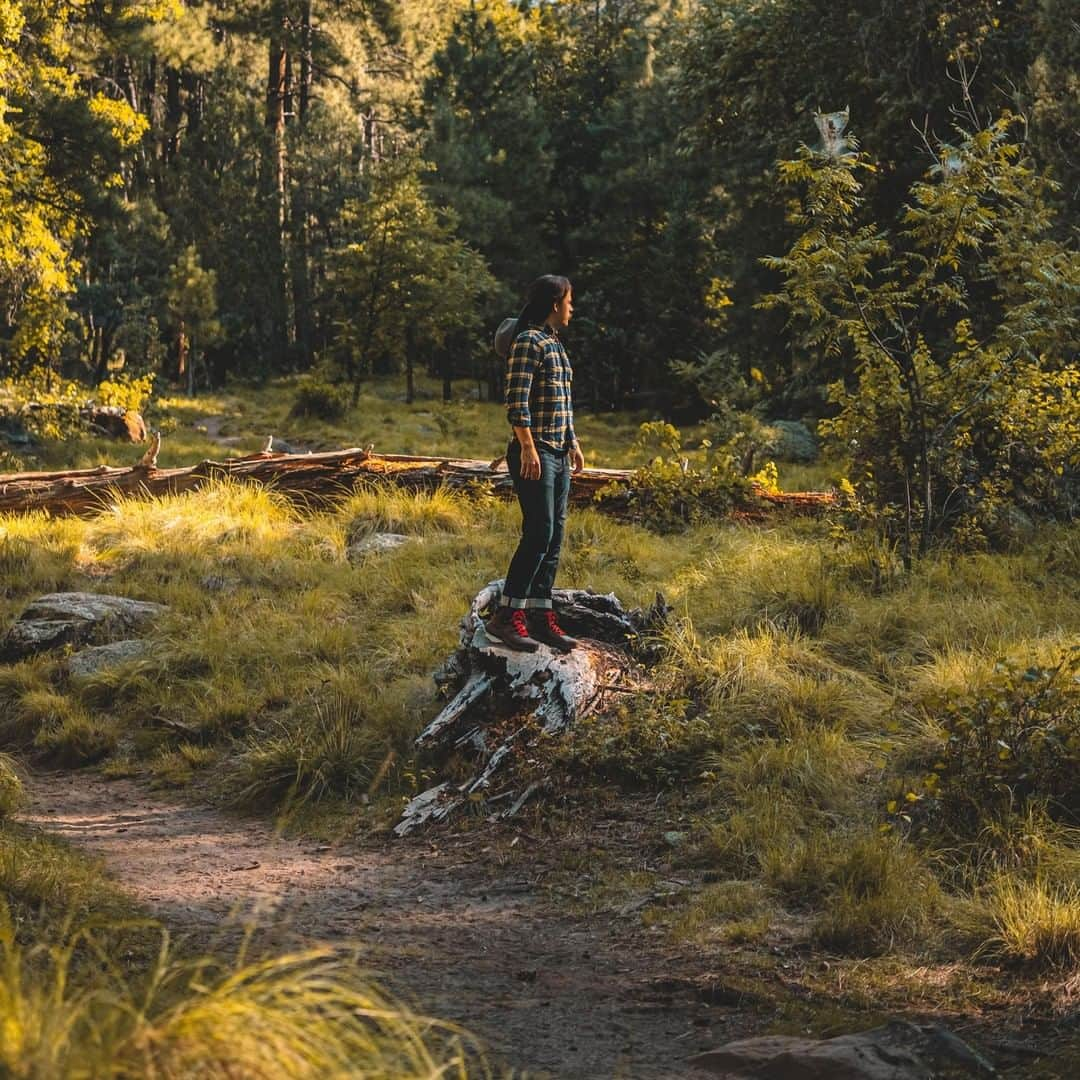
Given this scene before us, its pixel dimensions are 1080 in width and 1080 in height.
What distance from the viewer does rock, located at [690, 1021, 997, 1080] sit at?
3.21m

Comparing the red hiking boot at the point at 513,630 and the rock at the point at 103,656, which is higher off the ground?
the red hiking boot at the point at 513,630

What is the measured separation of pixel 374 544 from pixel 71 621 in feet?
9.15

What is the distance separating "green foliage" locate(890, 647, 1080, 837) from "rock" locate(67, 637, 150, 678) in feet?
17.8

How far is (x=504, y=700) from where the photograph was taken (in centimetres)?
642

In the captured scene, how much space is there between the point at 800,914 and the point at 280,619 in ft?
16.9

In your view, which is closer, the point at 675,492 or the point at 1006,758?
the point at 1006,758

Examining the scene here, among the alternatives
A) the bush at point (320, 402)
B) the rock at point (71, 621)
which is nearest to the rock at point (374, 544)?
the rock at point (71, 621)

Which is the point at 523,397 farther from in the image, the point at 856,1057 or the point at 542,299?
the point at 856,1057

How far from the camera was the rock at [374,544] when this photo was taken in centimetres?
1031

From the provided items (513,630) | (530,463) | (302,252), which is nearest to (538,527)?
(530,463)

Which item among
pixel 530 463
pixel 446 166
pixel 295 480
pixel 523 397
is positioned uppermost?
pixel 446 166

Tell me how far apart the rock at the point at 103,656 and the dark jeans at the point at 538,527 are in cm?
321

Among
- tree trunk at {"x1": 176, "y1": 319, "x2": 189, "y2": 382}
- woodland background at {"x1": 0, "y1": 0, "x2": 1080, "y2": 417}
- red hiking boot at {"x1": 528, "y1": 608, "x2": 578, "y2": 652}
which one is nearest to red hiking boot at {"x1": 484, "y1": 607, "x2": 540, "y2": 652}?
red hiking boot at {"x1": 528, "y1": 608, "x2": 578, "y2": 652}

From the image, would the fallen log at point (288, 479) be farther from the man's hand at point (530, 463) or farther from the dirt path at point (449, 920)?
the dirt path at point (449, 920)
